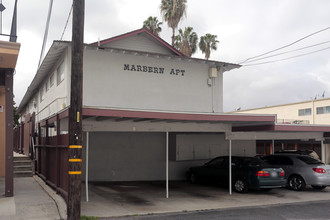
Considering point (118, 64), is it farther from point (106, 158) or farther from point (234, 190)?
point (234, 190)

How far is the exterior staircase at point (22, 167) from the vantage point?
51.3 ft

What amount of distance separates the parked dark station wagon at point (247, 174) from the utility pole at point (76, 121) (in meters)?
7.18

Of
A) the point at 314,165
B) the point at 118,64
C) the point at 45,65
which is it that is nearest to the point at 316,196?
the point at 314,165

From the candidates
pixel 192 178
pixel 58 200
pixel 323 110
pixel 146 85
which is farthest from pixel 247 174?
pixel 323 110

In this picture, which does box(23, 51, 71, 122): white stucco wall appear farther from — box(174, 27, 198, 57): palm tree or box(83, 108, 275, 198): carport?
box(174, 27, 198, 57): palm tree

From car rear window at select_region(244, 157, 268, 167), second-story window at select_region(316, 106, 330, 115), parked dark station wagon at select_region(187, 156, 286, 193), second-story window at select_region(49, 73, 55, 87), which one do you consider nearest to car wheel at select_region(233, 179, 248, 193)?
parked dark station wagon at select_region(187, 156, 286, 193)

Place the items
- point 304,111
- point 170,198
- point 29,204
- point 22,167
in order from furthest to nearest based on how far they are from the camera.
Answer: point 304,111 < point 22,167 < point 170,198 < point 29,204

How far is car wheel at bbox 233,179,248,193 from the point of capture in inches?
527

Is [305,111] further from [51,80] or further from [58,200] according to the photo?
[58,200]

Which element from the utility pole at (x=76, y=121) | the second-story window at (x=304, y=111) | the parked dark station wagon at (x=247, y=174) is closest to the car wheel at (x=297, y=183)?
the parked dark station wagon at (x=247, y=174)

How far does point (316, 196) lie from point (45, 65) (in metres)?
12.9

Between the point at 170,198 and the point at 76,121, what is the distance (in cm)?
547

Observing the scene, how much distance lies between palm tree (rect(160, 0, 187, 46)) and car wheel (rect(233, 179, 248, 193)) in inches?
830

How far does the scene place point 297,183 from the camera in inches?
563
